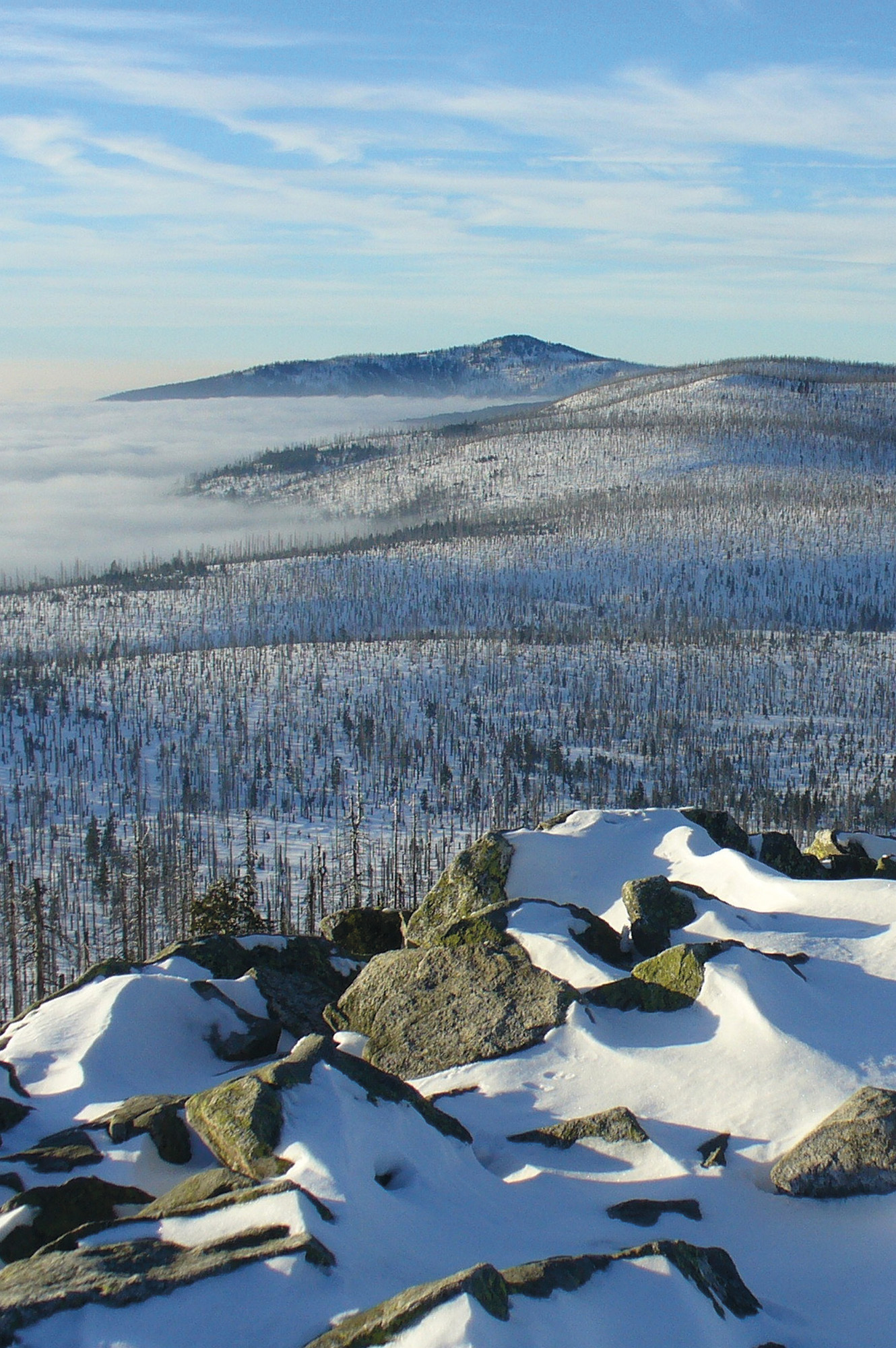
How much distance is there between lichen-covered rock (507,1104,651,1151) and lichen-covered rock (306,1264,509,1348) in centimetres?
750

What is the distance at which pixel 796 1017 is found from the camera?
81.6 feet

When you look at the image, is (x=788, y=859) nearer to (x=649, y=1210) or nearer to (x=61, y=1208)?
(x=649, y=1210)

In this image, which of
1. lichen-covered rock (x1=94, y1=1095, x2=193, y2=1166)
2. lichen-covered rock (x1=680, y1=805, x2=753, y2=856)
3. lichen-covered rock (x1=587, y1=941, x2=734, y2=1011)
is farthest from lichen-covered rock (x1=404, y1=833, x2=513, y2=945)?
lichen-covered rock (x1=94, y1=1095, x2=193, y2=1166)

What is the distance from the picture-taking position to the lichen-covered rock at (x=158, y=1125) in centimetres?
2077

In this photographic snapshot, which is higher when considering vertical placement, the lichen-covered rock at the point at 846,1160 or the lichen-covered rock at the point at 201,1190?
the lichen-covered rock at the point at 201,1190

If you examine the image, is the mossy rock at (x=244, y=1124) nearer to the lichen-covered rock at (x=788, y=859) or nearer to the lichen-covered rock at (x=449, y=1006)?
the lichen-covered rock at (x=449, y=1006)

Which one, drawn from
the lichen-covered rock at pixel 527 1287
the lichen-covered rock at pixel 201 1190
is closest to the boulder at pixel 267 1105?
the lichen-covered rock at pixel 201 1190

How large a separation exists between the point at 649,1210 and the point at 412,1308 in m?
6.73

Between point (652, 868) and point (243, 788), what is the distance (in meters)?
137

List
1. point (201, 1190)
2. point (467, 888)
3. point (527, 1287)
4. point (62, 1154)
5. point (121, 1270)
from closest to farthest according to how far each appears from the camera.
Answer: point (527, 1287) → point (121, 1270) → point (201, 1190) → point (62, 1154) → point (467, 888)

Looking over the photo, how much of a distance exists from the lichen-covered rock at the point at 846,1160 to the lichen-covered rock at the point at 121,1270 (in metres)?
9.12

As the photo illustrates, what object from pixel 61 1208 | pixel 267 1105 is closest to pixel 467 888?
pixel 267 1105

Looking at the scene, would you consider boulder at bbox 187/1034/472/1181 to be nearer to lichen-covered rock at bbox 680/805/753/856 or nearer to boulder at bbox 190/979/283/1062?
boulder at bbox 190/979/283/1062

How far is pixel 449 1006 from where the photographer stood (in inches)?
1073
